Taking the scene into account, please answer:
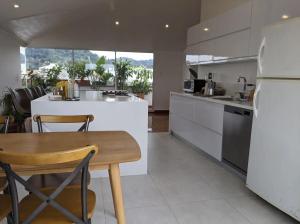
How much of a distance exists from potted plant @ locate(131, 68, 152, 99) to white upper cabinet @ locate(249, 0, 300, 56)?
224 inches

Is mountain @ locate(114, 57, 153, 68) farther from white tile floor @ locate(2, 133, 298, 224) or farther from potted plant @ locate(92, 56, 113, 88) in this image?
white tile floor @ locate(2, 133, 298, 224)

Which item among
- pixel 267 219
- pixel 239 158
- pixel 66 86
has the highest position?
pixel 66 86

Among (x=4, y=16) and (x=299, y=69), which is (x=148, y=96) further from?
(x=299, y=69)

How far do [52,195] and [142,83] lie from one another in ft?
25.0

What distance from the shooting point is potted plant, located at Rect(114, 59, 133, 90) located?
8.34 metres

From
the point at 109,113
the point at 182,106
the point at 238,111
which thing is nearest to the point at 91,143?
the point at 109,113

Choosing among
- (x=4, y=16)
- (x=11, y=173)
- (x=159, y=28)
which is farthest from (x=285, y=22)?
(x=159, y=28)

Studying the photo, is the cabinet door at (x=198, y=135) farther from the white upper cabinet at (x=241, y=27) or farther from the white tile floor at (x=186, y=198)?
the white upper cabinet at (x=241, y=27)

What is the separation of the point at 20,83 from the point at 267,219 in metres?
6.77

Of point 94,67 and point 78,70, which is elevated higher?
Result: point 94,67

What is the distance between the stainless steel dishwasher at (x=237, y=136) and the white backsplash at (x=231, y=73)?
895 mm

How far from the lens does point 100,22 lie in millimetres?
6750

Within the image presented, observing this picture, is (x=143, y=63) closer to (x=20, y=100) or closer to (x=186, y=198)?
(x=20, y=100)

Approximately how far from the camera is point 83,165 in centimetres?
125
